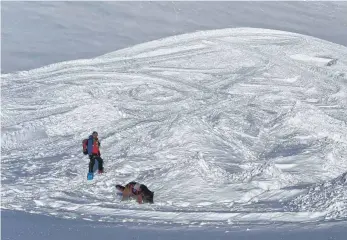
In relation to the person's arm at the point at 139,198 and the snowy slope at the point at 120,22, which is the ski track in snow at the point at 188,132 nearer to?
the person's arm at the point at 139,198

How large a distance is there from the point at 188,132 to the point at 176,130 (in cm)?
29

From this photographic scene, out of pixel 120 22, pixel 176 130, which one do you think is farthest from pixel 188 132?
pixel 120 22

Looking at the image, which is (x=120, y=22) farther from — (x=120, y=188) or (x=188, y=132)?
(x=120, y=188)

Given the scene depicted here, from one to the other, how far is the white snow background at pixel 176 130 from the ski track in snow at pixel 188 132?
1.7 inches

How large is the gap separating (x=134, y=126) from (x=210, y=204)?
5.65 metres

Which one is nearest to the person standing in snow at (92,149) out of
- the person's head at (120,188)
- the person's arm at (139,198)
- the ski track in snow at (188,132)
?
the ski track in snow at (188,132)

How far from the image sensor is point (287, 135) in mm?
15273

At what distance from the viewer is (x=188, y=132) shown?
14.4 m

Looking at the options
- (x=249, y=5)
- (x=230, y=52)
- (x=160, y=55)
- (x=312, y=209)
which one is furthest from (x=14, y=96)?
(x=249, y=5)

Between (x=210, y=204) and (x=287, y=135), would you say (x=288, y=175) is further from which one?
(x=287, y=135)

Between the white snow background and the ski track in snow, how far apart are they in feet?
0.14

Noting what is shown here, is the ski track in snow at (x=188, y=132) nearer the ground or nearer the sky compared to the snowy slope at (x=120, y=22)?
nearer the ground

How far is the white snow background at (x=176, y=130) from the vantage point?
925cm

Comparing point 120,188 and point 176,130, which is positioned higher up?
point 176,130
